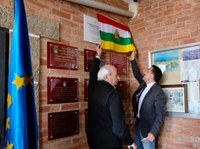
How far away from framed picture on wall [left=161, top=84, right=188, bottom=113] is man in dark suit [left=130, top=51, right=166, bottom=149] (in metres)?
0.24

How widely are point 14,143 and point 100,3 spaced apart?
2009 millimetres

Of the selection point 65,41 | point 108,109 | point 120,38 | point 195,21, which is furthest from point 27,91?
point 195,21

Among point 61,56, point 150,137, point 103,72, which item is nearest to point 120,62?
point 103,72

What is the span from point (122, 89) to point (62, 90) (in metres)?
1.04

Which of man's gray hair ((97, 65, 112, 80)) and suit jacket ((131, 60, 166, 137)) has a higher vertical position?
man's gray hair ((97, 65, 112, 80))

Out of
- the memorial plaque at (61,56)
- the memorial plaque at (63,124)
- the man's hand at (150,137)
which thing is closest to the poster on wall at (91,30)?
the memorial plaque at (61,56)

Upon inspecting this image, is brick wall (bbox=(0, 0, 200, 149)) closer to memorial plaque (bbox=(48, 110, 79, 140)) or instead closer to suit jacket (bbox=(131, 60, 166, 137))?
memorial plaque (bbox=(48, 110, 79, 140))

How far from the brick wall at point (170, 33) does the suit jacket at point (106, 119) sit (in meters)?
0.92

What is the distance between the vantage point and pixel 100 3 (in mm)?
2730

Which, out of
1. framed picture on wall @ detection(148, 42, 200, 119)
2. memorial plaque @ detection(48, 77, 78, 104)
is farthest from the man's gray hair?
framed picture on wall @ detection(148, 42, 200, 119)

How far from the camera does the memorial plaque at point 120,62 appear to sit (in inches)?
118

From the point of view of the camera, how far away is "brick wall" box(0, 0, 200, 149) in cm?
222

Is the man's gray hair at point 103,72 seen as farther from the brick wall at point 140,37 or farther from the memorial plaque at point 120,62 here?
the memorial plaque at point 120,62

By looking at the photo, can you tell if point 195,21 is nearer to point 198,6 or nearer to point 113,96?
point 198,6
